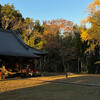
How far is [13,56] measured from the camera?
1479cm

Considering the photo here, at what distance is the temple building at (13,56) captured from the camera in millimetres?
14883

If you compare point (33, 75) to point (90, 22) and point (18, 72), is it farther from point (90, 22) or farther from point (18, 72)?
point (90, 22)

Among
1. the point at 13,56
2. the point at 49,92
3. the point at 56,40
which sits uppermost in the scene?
the point at 56,40

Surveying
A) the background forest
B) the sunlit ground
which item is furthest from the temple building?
the background forest

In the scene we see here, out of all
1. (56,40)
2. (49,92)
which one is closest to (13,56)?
(49,92)

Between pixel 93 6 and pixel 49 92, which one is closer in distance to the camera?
pixel 49 92

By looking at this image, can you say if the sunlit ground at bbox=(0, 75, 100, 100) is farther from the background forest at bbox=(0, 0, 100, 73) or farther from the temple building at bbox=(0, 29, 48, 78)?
the background forest at bbox=(0, 0, 100, 73)

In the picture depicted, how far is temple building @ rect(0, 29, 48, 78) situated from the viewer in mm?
14883

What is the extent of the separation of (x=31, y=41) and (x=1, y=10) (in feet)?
33.1

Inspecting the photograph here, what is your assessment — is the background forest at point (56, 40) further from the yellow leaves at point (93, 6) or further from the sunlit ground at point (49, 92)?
the sunlit ground at point (49, 92)

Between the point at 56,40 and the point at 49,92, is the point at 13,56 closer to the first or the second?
the point at 49,92

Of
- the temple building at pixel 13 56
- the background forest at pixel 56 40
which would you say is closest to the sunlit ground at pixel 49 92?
A: the temple building at pixel 13 56

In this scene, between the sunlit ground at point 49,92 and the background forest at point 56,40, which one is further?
the background forest at point 56,40

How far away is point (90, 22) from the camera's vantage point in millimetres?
20391
